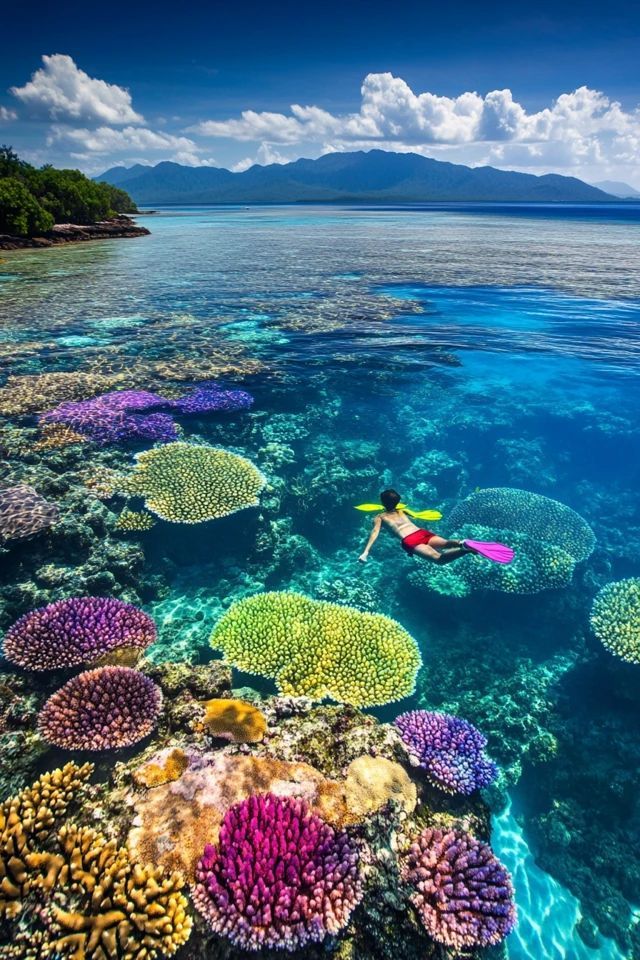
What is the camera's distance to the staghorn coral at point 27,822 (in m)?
3.00

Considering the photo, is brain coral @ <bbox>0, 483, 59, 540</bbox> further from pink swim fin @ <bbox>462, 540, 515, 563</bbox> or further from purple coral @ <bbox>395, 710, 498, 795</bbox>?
pink swim fin @ <bbox>462, 540, 515, 563</bbox>

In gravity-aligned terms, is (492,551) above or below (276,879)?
below

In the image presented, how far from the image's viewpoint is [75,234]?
54.2m

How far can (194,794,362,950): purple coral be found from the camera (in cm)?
295

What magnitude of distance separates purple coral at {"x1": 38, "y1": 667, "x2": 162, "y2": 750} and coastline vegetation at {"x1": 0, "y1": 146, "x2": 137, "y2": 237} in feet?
172

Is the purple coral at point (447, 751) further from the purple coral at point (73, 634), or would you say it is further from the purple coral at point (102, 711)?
the purple coral at point (73, 634)

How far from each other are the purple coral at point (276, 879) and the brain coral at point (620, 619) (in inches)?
254

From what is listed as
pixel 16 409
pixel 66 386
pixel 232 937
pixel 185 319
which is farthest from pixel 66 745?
pixel 185 319

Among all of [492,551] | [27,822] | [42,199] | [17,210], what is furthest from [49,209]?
[27,822]

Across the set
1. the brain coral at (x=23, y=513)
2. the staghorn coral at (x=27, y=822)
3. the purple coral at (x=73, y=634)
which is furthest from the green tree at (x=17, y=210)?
the staghorn coral at (x=27, y=822)

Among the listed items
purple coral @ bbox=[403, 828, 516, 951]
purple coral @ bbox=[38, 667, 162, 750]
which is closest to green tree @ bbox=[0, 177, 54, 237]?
purple coral @ bbox=[38, 667, 162, 750]

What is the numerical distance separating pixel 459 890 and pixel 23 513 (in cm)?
781

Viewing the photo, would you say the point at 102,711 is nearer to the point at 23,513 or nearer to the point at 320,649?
the point at 320,649

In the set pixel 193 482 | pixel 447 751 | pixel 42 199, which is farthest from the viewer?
pixel 42 199
